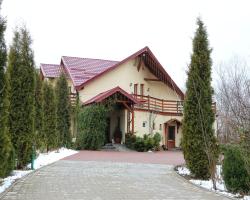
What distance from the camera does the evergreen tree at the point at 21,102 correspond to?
14.7 meters

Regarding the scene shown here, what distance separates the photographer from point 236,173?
11.0 metres

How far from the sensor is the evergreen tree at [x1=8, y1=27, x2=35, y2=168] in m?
14.7

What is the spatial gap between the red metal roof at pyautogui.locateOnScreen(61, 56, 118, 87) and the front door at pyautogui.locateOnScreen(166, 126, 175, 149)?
7.36m

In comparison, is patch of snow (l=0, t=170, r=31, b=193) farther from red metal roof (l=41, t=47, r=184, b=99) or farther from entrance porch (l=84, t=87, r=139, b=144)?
red metal roof (l=41, t=47, r=184, b=99)

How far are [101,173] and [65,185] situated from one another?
122 inches

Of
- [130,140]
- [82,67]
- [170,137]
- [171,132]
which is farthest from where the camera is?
[82,67]

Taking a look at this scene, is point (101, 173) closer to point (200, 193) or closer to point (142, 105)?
point (200, 193)

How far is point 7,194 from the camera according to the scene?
10.0m

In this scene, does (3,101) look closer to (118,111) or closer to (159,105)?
(118,111)

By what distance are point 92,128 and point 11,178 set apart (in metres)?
15.9

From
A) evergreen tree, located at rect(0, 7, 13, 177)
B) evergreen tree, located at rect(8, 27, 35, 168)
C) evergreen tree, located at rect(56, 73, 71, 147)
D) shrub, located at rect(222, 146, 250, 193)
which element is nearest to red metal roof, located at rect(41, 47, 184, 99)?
evergreen tree, located at rect(56, 73, 71, 147)

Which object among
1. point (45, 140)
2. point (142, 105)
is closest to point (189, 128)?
point (45, 140)

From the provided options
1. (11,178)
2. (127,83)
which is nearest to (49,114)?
(11,178)

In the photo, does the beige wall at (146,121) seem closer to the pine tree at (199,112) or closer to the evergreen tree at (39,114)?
the evergreen tree at (39,114)
